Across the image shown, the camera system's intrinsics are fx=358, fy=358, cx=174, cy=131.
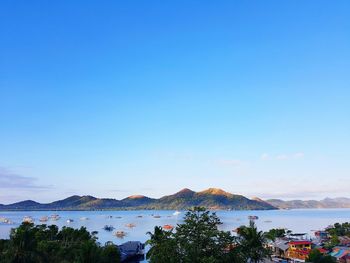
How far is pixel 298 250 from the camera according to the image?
291 feet

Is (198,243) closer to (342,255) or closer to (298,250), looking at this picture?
(342,255)

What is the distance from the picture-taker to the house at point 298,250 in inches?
3416

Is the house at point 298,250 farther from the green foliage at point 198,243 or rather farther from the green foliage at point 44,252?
the green foliage at point 198,243

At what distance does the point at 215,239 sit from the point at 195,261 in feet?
9.66

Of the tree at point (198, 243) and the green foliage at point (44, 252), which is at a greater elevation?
the tree at point (198, 243)

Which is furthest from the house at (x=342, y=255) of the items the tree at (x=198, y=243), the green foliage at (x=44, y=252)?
the tree at (x=198, y=243)

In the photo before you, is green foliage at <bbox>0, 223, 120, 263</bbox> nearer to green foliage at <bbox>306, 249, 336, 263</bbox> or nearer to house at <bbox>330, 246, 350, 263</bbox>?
green foliage at <bbox>306, 249, 336, 263</bbox>

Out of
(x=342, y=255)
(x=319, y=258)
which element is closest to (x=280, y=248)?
(x=342, y=255)

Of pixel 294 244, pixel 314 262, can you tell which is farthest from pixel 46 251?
pixel 294 244

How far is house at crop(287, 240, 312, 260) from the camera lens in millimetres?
86769

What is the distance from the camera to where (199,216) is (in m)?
35.1

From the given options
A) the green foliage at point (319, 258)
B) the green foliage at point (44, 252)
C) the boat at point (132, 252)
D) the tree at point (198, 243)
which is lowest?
the boat at point (132, 252)

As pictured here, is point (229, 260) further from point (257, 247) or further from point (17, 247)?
point (17, 247)

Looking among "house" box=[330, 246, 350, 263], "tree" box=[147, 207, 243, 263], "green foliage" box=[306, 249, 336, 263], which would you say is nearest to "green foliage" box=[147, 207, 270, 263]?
"tree" box=[147, 207, 243, 263]
